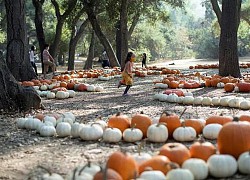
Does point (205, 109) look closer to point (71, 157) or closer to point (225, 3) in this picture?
point (71, 157)

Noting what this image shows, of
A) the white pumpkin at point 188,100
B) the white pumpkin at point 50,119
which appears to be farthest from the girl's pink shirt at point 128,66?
the white pumpkin at point 50,119

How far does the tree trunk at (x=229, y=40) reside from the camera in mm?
14109

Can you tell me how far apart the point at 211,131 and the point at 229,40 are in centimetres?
956

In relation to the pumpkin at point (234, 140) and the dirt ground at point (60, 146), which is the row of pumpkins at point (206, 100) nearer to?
the dirt ground at point (60, 146)

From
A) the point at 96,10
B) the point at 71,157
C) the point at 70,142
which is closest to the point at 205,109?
the point at 70,142

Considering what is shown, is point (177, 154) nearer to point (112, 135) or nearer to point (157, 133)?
point (157, 133)

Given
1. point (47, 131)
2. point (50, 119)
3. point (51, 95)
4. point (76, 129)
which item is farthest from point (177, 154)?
point (51, 95)

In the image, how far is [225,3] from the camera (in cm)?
1412

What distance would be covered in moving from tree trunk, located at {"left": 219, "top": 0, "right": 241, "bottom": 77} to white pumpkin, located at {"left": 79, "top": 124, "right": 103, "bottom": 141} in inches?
385

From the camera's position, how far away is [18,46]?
1537cm

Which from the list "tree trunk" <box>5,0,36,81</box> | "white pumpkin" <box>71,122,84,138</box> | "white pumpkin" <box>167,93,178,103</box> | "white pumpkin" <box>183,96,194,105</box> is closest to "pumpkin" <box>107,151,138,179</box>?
"white pumpkin" <box>71,122,84,138</box>

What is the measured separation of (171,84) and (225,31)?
3252 mm

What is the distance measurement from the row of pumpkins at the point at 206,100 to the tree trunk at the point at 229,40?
203 inches

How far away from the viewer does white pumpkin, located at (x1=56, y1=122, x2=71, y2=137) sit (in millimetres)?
5996
